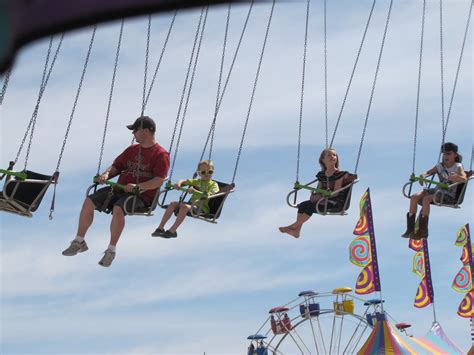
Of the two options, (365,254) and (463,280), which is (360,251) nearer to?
(365,254)

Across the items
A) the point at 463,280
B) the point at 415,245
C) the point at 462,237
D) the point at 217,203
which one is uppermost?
the point at 462,237

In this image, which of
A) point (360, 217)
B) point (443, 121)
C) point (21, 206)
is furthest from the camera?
point (360, 217)

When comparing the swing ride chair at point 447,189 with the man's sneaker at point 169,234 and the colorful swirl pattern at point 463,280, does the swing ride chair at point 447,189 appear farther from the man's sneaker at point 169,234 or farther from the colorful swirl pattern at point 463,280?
the colorful swirl pattern at point 463,280

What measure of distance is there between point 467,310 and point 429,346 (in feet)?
20.6

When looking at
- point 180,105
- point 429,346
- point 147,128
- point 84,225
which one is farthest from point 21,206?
point 429,346

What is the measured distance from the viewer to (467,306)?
32.1 metres

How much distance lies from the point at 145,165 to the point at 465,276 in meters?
22.8

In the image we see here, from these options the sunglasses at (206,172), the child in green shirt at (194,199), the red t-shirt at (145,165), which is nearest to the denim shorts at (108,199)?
the red t-shirt at (145,165)

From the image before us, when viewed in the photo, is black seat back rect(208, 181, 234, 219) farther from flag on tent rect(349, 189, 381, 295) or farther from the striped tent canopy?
flag on tent rect(349, 189, 381, 295)

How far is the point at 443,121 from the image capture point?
1630cm

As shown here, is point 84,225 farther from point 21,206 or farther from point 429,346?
point 429,346

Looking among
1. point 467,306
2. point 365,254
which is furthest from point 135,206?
point 467,306

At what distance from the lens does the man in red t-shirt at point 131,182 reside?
11.7 m

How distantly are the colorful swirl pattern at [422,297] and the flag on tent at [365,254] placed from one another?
3.38 meters
